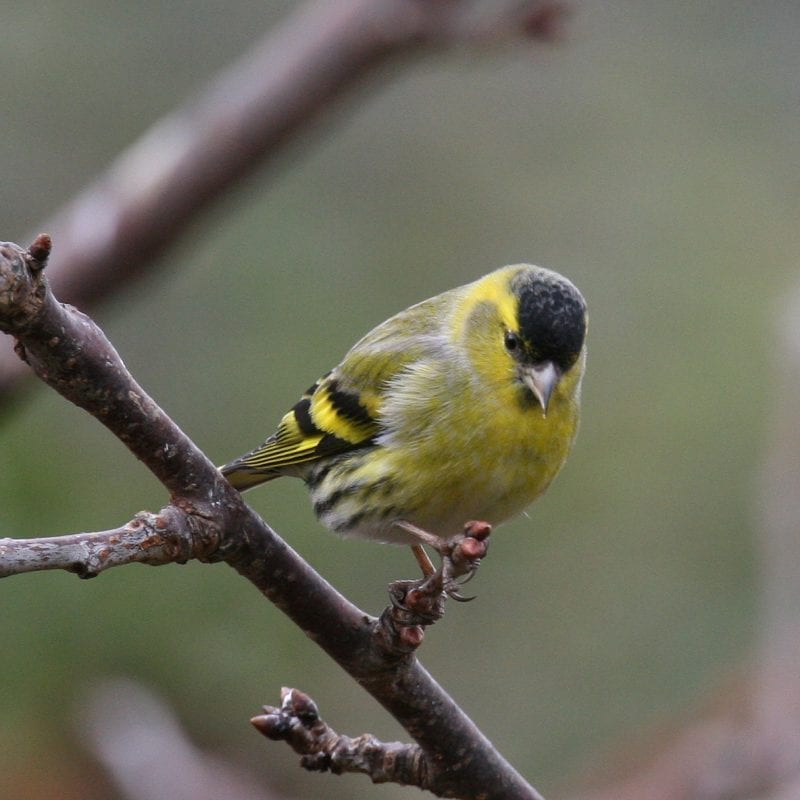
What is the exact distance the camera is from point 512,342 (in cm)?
379

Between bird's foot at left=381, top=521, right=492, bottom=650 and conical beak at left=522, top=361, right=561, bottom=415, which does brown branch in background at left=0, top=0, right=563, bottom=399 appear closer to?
conical beak at left=522, top=361, right=561, bottom=415

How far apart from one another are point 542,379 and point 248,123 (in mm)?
1445

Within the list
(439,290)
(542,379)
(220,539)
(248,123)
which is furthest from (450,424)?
(439,290)

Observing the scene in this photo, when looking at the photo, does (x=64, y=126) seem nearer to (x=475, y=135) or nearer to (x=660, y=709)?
(x=475, y=135)

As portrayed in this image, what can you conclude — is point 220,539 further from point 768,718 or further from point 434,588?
point 768,718

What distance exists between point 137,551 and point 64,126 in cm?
654

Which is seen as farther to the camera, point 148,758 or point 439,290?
point 439,290

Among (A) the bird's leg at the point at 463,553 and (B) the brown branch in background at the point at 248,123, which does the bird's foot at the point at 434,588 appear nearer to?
(A) the bird's leg at the point at 463,553

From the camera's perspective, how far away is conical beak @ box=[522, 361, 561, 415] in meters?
3.62

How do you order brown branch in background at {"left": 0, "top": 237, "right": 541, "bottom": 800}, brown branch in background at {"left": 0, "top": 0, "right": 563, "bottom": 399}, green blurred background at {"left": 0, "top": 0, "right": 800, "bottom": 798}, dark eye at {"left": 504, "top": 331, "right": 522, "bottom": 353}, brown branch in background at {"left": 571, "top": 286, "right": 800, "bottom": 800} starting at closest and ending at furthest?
brown branch in background at {"left": 0, "top": 237, "right": 541, "bottom": 800} → brown branch in background at {"left": 571, "top": 286, "right": 800, "bottom": 800} → dark eye at {"left": 504, "top": 331, "right": 522, "bottom": 353} → brown branch in background at {"left": 0, "top": 0, "right": 563, "bottom": 399} → green blurred background at {"left": 0, "top": 0, "right": 800, "bottom": 798}

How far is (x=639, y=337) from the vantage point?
848 cm

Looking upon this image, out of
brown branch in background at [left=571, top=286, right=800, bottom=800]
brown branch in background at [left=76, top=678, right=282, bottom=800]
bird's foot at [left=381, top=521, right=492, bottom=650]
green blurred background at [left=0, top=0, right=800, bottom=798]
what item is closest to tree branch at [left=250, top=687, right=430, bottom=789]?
bird's foot at [left=381, top=521, right=492, bottom=650]

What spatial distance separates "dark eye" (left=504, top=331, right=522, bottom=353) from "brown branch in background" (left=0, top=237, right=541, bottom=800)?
122 cm

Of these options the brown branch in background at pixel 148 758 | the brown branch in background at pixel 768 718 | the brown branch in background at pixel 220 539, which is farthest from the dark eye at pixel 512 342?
the brown branch in background at pixel 148 758
